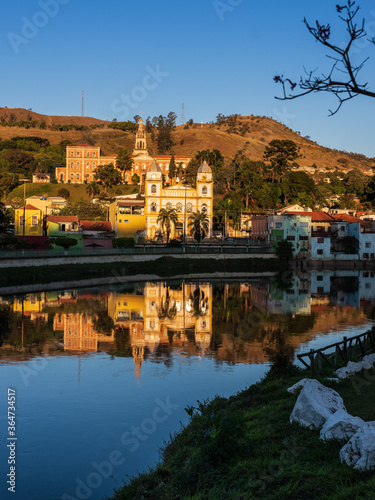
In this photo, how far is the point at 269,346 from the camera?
25.3m

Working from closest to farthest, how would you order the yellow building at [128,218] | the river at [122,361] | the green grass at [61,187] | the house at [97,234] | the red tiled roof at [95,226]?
1. the river at [122,361]
2. the house at [97,234]
3. the red tiled roof at [95,226]
4. the yellow building at [128,218]
5. the green grass at [61,187]

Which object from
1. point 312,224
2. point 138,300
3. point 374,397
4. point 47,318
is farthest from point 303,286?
point 374,397

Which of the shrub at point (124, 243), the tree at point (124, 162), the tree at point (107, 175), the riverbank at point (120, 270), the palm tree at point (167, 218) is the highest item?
the tree at point (124, 162)

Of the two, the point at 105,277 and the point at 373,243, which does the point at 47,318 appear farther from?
the point at 373,243

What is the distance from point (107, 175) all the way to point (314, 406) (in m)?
118

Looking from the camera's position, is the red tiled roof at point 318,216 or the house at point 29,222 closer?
the house at point 29,222

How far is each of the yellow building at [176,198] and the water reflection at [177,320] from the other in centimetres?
3878

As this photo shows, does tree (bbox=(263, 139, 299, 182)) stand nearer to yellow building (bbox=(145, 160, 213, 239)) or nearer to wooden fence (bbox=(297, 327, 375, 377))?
yellow building (bbox=(145, 160, 213, 239))

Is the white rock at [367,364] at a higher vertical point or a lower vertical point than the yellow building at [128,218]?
lower

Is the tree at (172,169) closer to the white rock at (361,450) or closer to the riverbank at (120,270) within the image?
the riverbank at (120,270)

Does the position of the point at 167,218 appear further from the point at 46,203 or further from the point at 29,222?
the point at 46,203

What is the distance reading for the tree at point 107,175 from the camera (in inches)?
4966

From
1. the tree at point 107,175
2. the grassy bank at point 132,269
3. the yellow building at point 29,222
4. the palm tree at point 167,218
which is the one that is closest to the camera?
the grassy bank at point 132,269

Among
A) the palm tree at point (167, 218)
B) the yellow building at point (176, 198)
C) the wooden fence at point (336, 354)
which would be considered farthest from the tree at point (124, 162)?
the wooden fence at point (336, 354)
